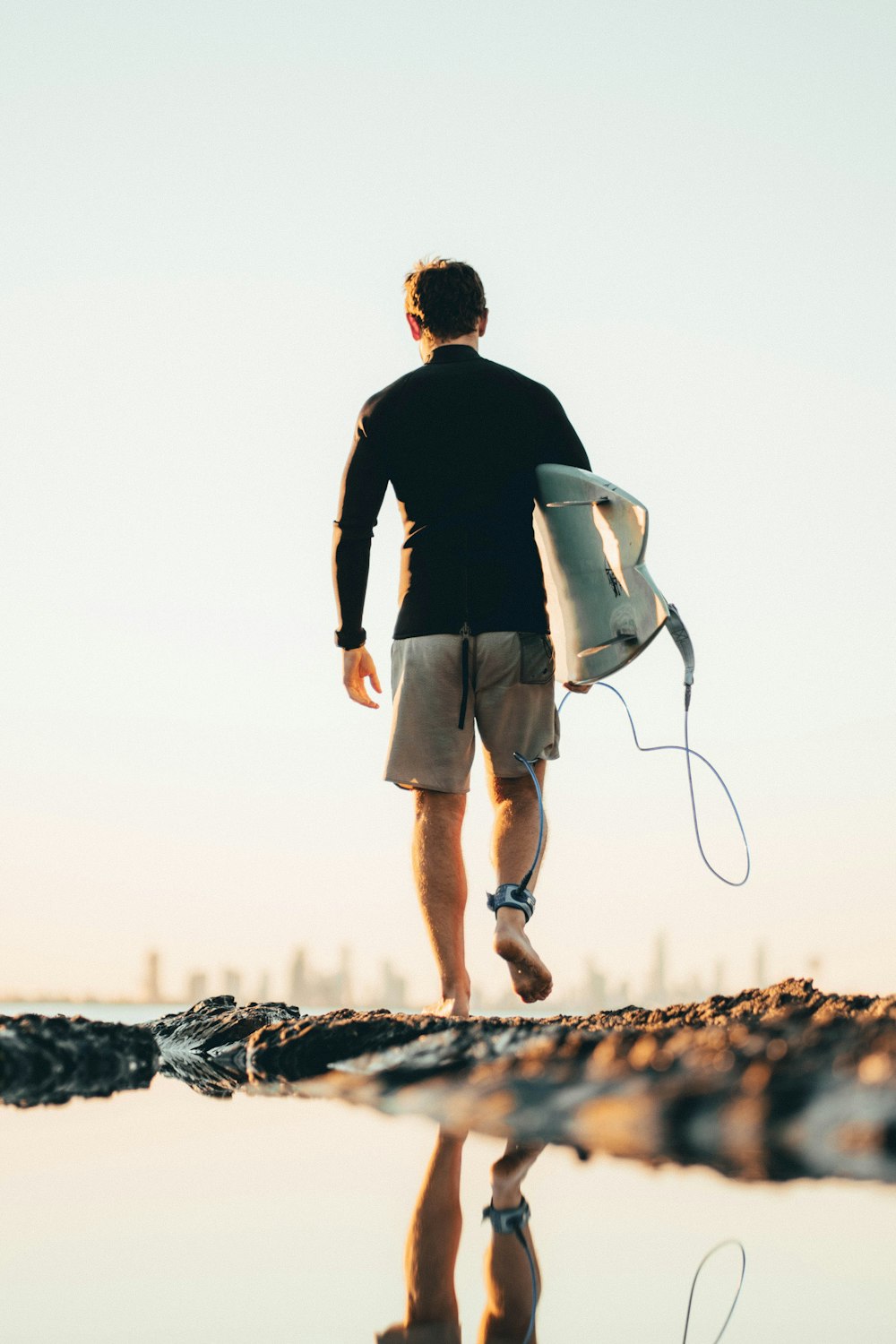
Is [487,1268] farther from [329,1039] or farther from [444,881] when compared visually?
[444,881]

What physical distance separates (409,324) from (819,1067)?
9.45 feet

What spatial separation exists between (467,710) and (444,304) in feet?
3.88

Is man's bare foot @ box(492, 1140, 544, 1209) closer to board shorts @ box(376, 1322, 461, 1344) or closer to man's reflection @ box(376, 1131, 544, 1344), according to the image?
man's reflection @ box(376, 1131, 544, 1344)

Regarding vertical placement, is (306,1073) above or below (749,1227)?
below

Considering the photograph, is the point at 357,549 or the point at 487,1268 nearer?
the point at 487,1268

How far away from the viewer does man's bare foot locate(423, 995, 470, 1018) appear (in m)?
3.37

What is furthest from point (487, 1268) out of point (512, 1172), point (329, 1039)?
point (329, 1039)

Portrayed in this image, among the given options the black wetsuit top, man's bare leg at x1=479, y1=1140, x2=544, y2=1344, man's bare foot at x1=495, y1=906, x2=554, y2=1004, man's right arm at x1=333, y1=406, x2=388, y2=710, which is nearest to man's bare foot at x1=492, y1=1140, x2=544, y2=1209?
man's bare leg at x1=479, y1=1140, x2=544, y2=1344

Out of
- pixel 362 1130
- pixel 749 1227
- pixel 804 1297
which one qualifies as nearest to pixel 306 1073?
pixel 362 1130

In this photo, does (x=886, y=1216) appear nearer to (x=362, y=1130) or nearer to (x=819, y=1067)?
(x=819, y=1067)

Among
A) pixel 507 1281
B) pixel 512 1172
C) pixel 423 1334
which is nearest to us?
pixel 423 1334

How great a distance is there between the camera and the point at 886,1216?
3.88ft

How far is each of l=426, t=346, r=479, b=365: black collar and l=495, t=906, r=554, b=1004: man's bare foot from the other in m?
1.56

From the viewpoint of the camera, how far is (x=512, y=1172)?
1466 millimetres
